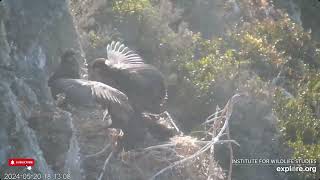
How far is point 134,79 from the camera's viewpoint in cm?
617

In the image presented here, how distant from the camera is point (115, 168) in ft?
19.4

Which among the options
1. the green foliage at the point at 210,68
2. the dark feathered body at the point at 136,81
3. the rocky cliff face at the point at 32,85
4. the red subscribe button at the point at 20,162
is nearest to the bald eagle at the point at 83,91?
the rocky cliff face at the point at 32,85

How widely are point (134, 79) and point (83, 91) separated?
99 centimetres

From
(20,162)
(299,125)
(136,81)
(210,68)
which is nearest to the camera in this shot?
(20,162)

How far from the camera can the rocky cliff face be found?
4312 millimetres

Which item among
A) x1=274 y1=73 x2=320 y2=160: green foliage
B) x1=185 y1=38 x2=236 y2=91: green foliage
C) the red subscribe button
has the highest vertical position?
x1=185 y1=38 x2=236 y2=91: green foliage

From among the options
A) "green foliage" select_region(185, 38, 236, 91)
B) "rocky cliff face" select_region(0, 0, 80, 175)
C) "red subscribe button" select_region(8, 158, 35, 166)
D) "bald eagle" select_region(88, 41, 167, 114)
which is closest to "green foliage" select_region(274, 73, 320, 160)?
"green foliage" select_region(185, 38, 236, 91)

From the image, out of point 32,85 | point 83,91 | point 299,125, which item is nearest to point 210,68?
point 299,125

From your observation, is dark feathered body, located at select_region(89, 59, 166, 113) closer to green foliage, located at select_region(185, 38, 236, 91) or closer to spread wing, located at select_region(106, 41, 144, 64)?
spread wing, located at select_region(106, 41, 144, 64)

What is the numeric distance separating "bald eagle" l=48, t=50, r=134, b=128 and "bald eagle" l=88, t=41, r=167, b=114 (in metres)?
0.29

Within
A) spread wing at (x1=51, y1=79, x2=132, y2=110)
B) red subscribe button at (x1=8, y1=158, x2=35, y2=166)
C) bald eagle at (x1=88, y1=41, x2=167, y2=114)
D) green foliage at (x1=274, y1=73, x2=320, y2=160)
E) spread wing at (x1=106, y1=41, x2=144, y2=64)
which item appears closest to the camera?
red subscribe button at (x1=8, y1=158, x2=35, y2=166)

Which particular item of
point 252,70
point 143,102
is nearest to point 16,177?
point 143,102

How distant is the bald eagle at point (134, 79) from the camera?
6047mm

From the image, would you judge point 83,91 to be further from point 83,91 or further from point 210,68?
point 210,68
